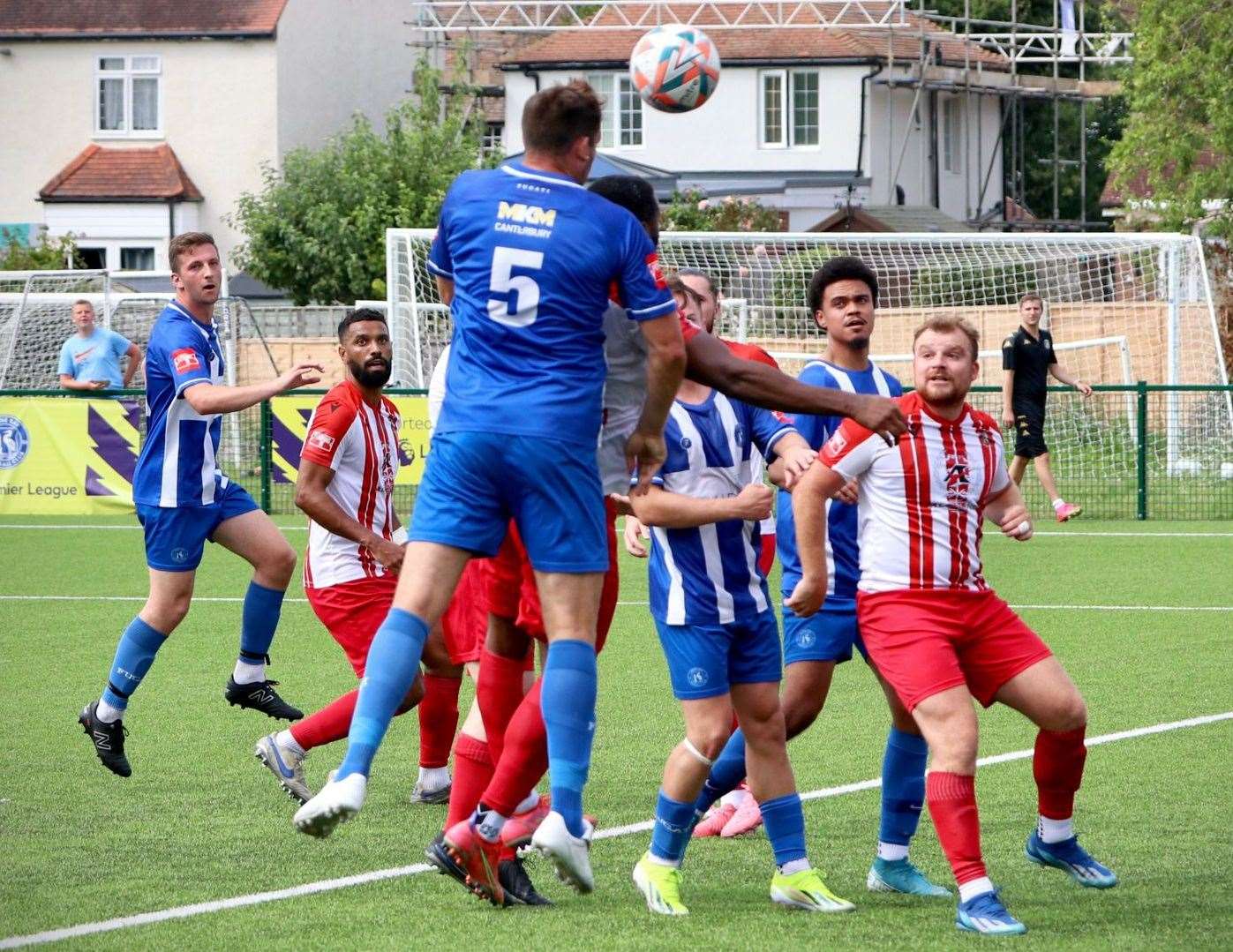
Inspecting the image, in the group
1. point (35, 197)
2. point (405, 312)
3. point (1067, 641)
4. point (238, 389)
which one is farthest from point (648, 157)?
point (238, 389)

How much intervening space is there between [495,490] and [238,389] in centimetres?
242

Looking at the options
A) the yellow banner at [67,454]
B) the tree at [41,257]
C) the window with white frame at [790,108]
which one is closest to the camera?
the yellow banner at [67,454]

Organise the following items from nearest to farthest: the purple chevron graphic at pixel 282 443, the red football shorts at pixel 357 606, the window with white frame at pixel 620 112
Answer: the red football shorts at pixel 357 606 < the purple chevron graphic at pixel 282 443 < the window with white frame at pixel 620 112

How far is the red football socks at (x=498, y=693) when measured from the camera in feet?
19.4

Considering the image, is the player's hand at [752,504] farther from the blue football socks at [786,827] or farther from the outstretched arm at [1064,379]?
the outstretched arm at [1064,379]

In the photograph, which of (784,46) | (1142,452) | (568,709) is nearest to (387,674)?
(568,709)

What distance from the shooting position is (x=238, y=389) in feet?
23.8

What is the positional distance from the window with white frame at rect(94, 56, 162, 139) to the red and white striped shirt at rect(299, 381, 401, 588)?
3987cm

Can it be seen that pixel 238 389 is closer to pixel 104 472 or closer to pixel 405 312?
pixel 104 472

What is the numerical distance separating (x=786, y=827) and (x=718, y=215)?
34.4m

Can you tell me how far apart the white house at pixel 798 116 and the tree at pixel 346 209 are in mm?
6906

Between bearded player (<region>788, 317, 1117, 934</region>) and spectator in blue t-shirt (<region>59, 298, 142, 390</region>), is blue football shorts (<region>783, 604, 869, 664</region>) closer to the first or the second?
bearded player (<region>788, 317, 1117, 934</region>)

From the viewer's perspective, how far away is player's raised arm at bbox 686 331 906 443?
5207mm

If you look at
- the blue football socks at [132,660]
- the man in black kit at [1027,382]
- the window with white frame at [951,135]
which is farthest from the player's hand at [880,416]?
the window with white frame at [951,135]
